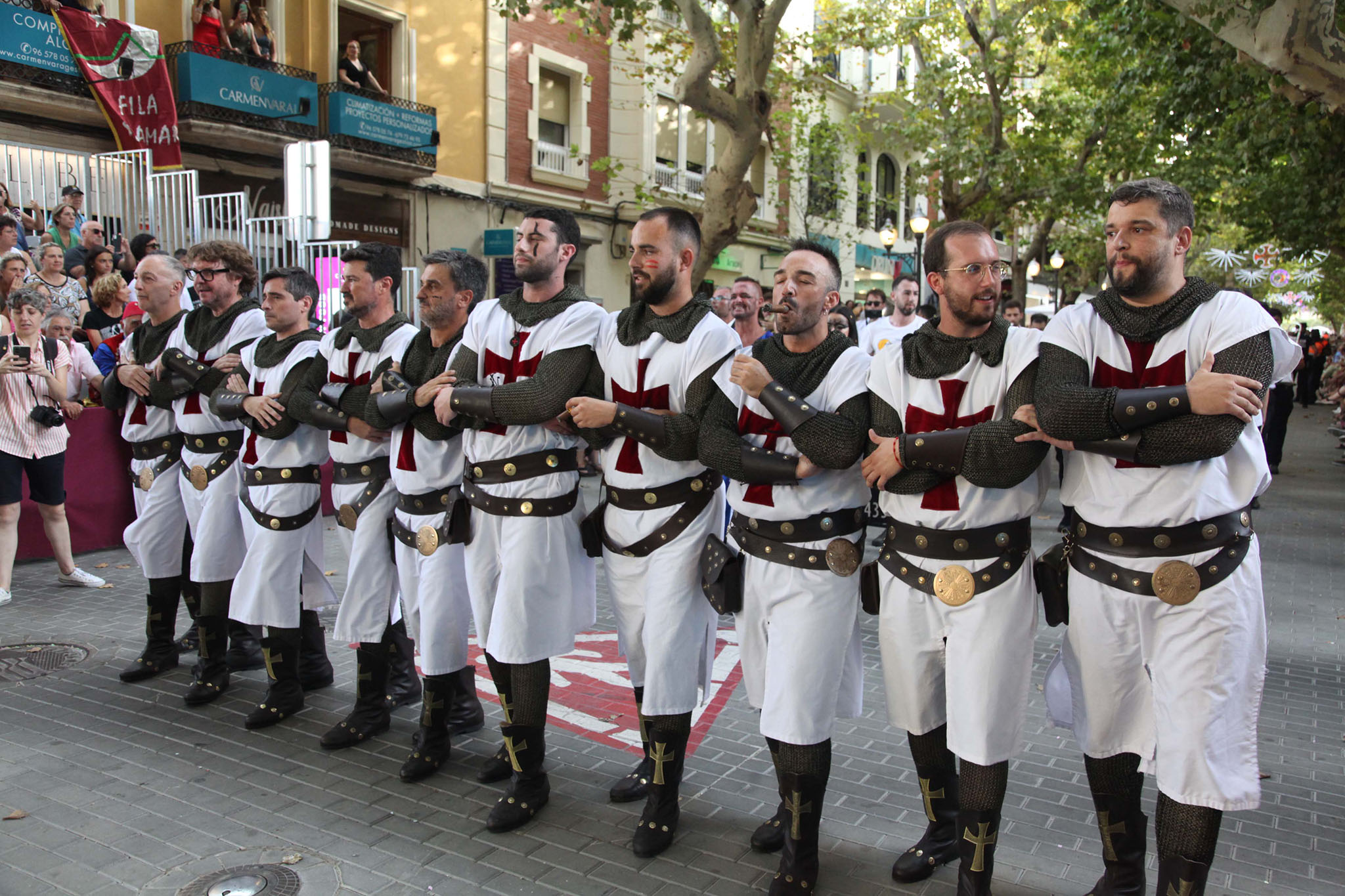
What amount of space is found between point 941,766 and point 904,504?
972 millimetres

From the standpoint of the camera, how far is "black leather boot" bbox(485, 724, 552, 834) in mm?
4129

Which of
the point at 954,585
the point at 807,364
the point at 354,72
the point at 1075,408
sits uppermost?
the point at 354,72

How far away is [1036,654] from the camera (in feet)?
21.0

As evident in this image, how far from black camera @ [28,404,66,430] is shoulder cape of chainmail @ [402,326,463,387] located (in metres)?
4.08

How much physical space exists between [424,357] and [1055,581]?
2.93 m

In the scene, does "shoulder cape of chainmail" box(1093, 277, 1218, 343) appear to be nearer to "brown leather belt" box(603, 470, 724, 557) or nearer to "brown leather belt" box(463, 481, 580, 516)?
"brown leather belt" box(603, 470, 724, 557)

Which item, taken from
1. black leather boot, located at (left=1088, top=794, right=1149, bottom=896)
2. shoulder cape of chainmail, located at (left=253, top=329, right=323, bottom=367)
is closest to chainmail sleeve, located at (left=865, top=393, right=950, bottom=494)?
black leather boot, located at (left=1088, top=794, right=1149, bottom=896)

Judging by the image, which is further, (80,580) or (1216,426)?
(80,580)

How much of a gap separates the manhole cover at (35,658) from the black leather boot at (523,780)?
11.1ft

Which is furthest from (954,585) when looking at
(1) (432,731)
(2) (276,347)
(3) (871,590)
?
(2) (276,347)

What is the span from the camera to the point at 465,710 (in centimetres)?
513

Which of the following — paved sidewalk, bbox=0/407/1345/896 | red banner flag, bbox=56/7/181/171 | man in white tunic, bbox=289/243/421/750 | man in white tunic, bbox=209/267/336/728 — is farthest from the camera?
red banner flag, bbox=56/7/181/171

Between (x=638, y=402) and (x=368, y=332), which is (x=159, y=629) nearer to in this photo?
(x=368, y=332)

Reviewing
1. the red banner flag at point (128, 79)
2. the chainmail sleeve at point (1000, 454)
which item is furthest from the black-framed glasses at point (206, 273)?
the red banner flag at point (128, 79)
